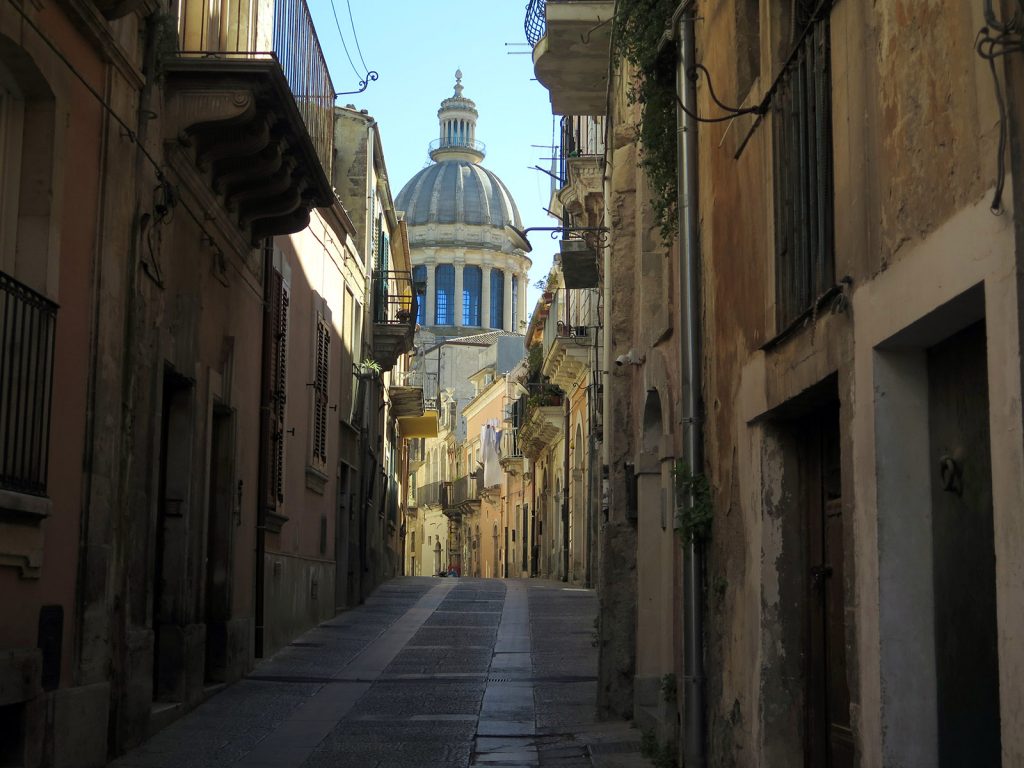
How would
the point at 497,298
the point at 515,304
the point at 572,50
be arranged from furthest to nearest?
the point at 515,304
the point at 497,298
the point at 572,50

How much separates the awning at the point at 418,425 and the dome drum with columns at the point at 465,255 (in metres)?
54.8

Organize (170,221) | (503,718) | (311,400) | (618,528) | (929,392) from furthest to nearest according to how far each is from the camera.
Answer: (311,400)
(618,528)
(503,718)
(170,221)
(929,392)

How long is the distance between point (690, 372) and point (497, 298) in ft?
306

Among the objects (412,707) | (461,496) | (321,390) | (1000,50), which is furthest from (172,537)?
(461,496)

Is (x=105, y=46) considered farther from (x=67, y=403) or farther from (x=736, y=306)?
(x=736, y=306)

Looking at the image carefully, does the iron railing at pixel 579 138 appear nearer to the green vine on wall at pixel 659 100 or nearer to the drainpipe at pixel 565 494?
the drainpipe at pixel 565 494

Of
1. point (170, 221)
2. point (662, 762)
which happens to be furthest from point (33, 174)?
point (662, 762)

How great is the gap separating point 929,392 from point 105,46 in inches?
235

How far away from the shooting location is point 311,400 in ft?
64.6

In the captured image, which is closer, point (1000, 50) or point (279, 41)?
point (1000, 50)

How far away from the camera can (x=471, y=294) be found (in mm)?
101750

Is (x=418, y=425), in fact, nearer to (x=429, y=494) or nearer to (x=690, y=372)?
(x=690, y=372)

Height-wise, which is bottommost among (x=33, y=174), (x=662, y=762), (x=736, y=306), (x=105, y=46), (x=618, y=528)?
(x=662, y=762)

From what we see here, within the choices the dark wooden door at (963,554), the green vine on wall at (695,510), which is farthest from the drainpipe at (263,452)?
the dark wooden door at (963,554)
